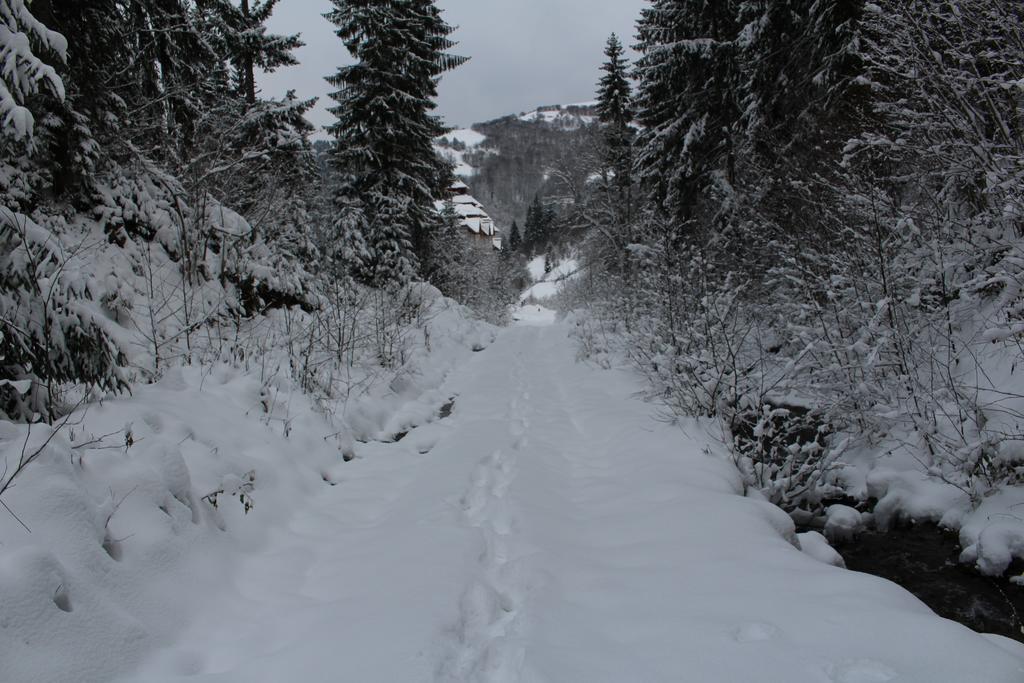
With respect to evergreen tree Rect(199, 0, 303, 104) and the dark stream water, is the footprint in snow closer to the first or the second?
the dark stream water

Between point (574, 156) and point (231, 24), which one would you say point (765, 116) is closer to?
point (574, 156)

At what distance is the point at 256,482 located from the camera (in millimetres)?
3559

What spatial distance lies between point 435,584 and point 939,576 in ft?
11.3

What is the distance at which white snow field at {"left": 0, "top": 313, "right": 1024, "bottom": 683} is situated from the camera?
1801mm

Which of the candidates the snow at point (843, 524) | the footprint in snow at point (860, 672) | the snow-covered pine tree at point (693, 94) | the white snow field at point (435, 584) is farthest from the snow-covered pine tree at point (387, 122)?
the footprint in snow at point (860, 672)

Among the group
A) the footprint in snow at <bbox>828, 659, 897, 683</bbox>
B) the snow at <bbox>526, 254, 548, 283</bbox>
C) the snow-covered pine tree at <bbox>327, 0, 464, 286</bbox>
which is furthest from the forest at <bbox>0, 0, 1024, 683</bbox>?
the snow at <bbox>526, 254, 548, 283</bbox>

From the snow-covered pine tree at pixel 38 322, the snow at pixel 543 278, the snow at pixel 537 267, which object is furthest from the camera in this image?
the snow at pixel 537 267

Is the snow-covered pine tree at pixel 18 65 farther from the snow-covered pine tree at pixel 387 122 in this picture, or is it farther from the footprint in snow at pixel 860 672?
the snow-covered pine tree at pixel 387 122

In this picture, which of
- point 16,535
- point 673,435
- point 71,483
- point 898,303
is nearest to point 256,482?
point 71,483

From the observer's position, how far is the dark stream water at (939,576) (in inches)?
114

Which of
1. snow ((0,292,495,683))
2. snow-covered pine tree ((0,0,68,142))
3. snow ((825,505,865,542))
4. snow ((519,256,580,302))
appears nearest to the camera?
snow ((0,292,495,683))

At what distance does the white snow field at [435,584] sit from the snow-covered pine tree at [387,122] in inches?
419

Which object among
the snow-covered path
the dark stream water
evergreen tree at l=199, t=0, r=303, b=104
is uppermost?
evergreen tree at l=199, t=0, r=303, b=104

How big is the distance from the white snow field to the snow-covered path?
Result: 1 cm
